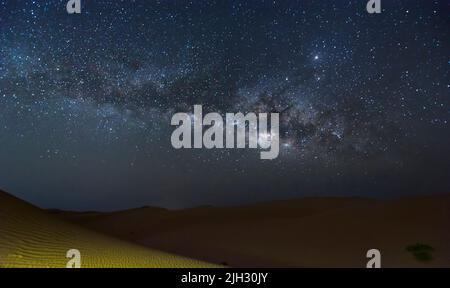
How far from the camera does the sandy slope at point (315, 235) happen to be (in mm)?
16766

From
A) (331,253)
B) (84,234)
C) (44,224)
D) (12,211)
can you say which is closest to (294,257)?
(331,253)

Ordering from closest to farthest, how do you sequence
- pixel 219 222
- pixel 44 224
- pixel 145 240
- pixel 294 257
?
pixel 44 224 < pixel 294 257 < pixel 145 240 < pixel 219 222

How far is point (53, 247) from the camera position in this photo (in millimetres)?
11859

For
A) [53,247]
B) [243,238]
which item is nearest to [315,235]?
[243,238]

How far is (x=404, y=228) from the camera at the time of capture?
2016 cm

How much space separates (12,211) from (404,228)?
16942 millimetres

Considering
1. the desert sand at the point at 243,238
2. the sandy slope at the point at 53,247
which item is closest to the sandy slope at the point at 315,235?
the desert sand at the point at 243,238

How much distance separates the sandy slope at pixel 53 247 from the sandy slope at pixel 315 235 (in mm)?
4746

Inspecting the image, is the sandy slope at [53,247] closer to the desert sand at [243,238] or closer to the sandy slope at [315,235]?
the desert sand at [243,238]

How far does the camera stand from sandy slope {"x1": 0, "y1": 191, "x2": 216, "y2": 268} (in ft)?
33.1

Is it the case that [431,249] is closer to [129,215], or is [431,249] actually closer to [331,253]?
[331,253]

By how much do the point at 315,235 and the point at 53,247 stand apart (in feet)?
44.6

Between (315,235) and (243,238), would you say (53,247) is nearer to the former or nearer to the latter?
(243,238)
